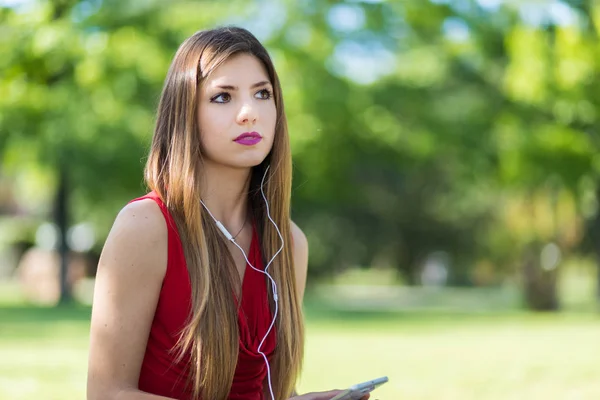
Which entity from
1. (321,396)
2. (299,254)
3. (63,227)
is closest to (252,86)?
(299,254)

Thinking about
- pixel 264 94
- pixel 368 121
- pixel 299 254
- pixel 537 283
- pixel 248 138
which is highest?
pixel 368 121

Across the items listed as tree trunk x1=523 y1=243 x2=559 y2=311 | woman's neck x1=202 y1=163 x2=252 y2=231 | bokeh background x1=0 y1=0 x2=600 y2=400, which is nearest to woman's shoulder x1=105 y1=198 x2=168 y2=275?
woman's neck x1=202 y1=163 x2=252 y2=231

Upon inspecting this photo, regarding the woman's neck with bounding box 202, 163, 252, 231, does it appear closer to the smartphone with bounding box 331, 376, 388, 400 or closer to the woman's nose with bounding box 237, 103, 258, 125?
the woman's nose with bounding box 237, 103, 258, 125

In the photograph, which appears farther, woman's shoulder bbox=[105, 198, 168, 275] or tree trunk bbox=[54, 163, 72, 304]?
tree trunk bbox=[54, 163, 72, 304]

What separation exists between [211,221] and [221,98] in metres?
0.31

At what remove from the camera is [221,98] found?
235 cm

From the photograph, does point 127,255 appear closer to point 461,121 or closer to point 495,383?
point 495,383

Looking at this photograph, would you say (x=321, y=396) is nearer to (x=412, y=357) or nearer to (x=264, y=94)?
(x=264, y=94)

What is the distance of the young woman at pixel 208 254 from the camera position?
2211 millimetres

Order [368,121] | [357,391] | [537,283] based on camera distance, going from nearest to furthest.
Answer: [357,391]
[368,121]
[537,283]

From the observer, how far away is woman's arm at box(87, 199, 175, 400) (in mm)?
2203

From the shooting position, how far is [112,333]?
221 centimetres

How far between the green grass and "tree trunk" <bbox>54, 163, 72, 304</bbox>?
5.17 meters

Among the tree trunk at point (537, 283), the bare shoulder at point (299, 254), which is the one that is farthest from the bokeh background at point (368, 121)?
the bare shoulder at point (299, 254)
